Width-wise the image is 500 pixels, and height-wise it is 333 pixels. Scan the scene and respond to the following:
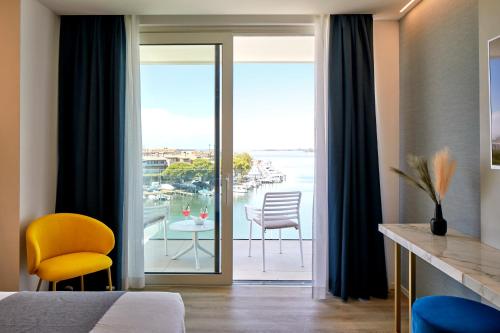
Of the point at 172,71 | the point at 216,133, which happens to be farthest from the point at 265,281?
the point at 172,71

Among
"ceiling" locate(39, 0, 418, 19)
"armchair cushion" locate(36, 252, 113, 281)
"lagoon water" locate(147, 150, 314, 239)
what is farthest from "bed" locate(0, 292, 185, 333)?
"lagoon water" locate(147, 150, 314, 239)

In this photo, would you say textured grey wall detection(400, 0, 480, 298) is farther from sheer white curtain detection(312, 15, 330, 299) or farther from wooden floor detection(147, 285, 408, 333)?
sheer white curtain detection(312, 15, 330, 299)

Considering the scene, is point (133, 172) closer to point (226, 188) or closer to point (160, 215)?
point (160, 215)

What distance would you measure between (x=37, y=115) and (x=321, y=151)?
2.51m

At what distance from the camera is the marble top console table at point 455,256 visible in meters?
1.36

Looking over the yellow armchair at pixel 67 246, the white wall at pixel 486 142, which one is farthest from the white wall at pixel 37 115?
the white wall at pixel 486 142

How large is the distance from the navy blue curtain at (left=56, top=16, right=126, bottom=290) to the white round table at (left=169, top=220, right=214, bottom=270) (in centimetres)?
55

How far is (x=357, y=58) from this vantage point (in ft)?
9.77

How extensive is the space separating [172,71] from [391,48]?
2141 mm

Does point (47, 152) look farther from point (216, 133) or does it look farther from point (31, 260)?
point (216, 133)

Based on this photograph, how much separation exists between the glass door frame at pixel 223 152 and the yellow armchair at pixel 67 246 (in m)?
0.67

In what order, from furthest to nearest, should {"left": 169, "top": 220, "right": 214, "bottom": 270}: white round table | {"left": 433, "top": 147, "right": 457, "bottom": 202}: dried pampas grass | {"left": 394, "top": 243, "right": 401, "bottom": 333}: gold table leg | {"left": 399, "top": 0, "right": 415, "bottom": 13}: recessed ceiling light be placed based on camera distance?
1. {"left": 169, "top": 220, "right": 214, "bottom": 270}: white round table
2. {"left": 399, "top": 0, "right": 415, "bottom": 13}: recessed ceiling light
3. {"left": 394, "top": 243, "right": 401, "bottom": 333}: gold table leg
4. {"left": 433, "top": 147, "right": 457, "bottom": 202}: dried pampas grass

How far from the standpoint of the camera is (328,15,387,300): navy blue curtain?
2.95m

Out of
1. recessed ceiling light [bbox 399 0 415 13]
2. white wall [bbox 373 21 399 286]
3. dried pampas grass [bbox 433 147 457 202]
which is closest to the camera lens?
dried pampas grass [bbox 433 147 457 202]
